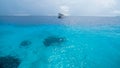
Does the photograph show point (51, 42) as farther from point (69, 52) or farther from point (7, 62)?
point (7, 62)

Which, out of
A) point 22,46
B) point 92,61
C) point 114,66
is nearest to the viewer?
point 114,66

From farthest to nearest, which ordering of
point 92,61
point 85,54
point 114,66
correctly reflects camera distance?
point 85,54 < point 92,61 < point 114,66

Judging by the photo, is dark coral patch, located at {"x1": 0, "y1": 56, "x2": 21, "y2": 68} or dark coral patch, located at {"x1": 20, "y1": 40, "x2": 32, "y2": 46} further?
dark coral patch, located at {"x1": 20, "y1": 40, "x2": 32, "y2": 46}

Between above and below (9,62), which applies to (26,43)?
above

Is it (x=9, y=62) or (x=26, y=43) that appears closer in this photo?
(x=9, y=62)

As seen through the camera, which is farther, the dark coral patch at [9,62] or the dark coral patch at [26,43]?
the dark coral patch at [26,43]

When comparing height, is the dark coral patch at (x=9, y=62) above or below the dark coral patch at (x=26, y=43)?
below

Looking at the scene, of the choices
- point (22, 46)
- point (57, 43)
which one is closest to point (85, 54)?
point (57, 43)

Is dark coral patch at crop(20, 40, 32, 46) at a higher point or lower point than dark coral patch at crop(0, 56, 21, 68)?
higher
